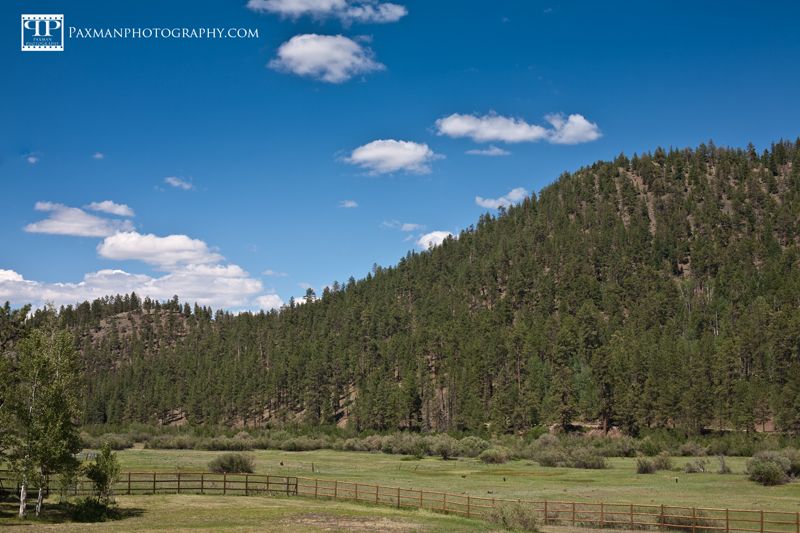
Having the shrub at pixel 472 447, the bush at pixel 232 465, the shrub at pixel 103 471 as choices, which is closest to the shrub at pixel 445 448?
the shrub at pixel 472 447

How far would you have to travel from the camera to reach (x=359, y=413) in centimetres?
14788

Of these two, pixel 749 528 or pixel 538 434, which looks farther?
pixel 538 434

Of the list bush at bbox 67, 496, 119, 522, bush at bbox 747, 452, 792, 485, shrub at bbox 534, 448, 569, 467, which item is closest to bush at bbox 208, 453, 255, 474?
bush at bbox 67, 496, 119, 522

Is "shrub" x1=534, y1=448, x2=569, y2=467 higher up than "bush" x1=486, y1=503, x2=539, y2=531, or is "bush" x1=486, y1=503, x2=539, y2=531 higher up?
"bush" x1=486, y1=503, x2=539, y2=531

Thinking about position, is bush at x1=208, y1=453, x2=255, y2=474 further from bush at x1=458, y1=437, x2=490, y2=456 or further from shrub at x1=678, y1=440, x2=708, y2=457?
shrub at x1=678, y1=440, x2=708, y2=457

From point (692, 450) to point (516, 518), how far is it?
68072 mm

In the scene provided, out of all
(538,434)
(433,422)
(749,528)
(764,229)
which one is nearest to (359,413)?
(433,422)

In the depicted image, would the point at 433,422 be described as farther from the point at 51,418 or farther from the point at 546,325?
the point at 51,418

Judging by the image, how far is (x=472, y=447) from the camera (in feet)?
349

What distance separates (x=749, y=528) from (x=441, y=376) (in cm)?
11925

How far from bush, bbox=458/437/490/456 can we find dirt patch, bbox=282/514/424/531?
217 feet

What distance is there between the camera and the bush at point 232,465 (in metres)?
68.8

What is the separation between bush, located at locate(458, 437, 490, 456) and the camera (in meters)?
105

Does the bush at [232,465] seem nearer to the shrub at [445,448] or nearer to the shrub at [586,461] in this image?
the shrub at [586,461]
